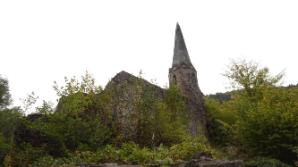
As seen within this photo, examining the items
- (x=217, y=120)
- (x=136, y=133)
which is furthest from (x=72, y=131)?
(x=217, y=120)

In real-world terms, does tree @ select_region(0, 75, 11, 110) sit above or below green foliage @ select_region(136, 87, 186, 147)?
above

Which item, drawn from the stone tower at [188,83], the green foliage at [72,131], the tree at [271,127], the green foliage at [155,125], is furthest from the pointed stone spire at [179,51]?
the green foliage at [72,131]

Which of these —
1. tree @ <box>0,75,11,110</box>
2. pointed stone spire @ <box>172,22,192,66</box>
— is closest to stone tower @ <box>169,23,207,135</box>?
pointed stone spire @ <box>172,22,192,66</box>

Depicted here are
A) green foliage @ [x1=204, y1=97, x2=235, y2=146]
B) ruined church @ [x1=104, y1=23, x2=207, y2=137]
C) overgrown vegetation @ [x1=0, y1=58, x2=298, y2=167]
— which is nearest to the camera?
overgrown vegetation @ [x1=0, y1=58, x2=298, y2=167]

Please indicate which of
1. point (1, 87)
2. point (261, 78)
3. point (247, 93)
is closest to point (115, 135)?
point (247, 93)

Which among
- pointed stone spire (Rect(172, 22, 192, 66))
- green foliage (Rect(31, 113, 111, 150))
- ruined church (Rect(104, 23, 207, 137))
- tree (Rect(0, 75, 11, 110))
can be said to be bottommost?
green foliage (Rect(31, 113, 111, 150))

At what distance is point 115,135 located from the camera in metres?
18.4

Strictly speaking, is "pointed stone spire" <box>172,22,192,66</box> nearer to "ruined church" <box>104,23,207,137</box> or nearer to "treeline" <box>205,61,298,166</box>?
"ruined church" <box>104,23,207,137</box>

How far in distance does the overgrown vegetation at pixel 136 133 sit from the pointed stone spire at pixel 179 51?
14.8 m

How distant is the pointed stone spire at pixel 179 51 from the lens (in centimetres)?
3675

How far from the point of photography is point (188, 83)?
33.6 metres

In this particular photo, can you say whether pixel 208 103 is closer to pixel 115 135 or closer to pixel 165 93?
pixel 165 93

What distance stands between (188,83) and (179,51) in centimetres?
553

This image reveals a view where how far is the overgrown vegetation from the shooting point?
14305 millimetres
